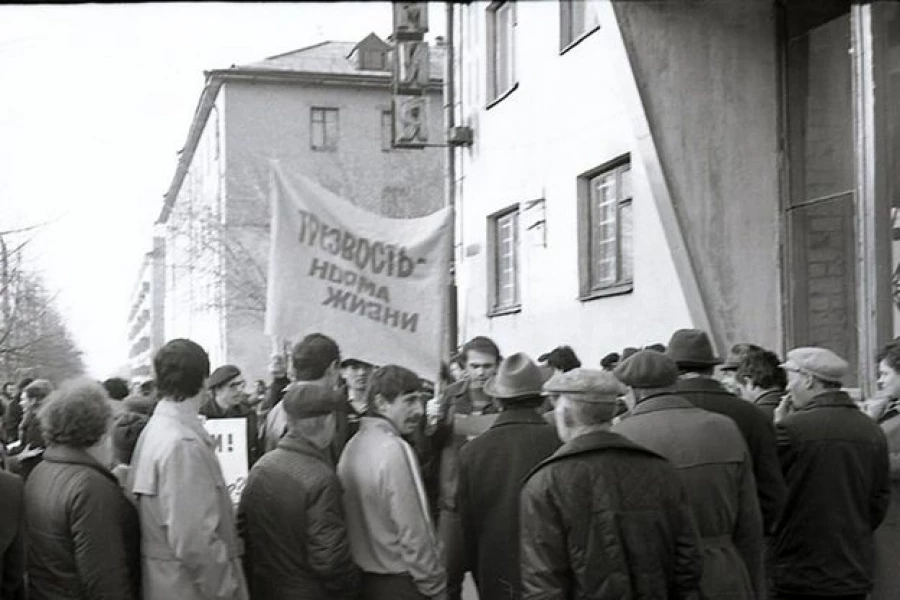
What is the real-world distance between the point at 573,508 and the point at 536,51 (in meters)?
12.9

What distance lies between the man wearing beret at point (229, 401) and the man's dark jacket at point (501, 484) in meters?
2.37

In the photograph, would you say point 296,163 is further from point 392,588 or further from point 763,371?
point 392,588

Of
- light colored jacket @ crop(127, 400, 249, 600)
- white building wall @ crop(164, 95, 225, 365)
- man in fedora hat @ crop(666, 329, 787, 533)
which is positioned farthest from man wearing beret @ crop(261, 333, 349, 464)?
white building wall @ crop(164, 95, 225, 365)

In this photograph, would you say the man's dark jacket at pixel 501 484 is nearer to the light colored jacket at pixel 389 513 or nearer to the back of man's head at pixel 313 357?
the light colored jacket at pixel 389 513

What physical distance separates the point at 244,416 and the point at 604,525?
14.2 feet

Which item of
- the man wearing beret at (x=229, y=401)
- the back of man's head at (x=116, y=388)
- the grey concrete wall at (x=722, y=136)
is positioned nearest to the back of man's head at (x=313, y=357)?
the man wearing beret at (x=229, y=401)

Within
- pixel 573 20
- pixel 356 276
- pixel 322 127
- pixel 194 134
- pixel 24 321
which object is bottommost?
pixel 24 321

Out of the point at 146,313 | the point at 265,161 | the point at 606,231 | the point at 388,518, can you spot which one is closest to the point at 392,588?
the point at 388,518

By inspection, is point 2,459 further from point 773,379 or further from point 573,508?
point 773,379

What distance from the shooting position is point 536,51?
16.8m

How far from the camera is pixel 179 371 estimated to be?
17.3ft

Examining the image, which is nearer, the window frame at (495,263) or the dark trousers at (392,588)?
the dark trousers at (392,588)

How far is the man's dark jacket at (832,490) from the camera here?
6.34 metres

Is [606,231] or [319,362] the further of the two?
[606,231]
